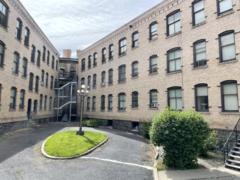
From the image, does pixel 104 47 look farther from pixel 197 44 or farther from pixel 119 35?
pixel 197 44

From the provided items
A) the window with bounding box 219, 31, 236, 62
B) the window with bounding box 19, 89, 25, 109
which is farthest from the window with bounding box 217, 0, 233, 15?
the window with bounding box 19, 89, 25, 109

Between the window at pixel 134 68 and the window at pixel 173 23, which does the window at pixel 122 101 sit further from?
the window at pixel 173 23

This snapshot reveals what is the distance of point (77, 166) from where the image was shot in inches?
340

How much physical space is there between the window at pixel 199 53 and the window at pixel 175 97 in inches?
107

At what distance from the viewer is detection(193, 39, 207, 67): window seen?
547 inches

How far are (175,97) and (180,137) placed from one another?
7708 millimetres

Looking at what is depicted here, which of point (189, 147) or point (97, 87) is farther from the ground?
point (97, 87)

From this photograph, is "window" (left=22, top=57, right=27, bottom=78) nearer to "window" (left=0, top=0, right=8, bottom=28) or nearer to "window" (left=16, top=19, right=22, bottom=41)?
"window" (left=16, top=19, right=22, bottom=41)

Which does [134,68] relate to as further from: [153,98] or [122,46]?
[153,98]

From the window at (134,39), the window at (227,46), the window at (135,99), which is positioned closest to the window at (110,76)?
the window at (135,99)

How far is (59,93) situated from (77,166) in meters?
24.3

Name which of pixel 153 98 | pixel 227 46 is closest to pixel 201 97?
pixel 227 46

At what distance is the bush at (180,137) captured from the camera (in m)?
8.39

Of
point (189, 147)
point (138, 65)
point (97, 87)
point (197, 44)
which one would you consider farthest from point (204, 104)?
point (97, 87)
